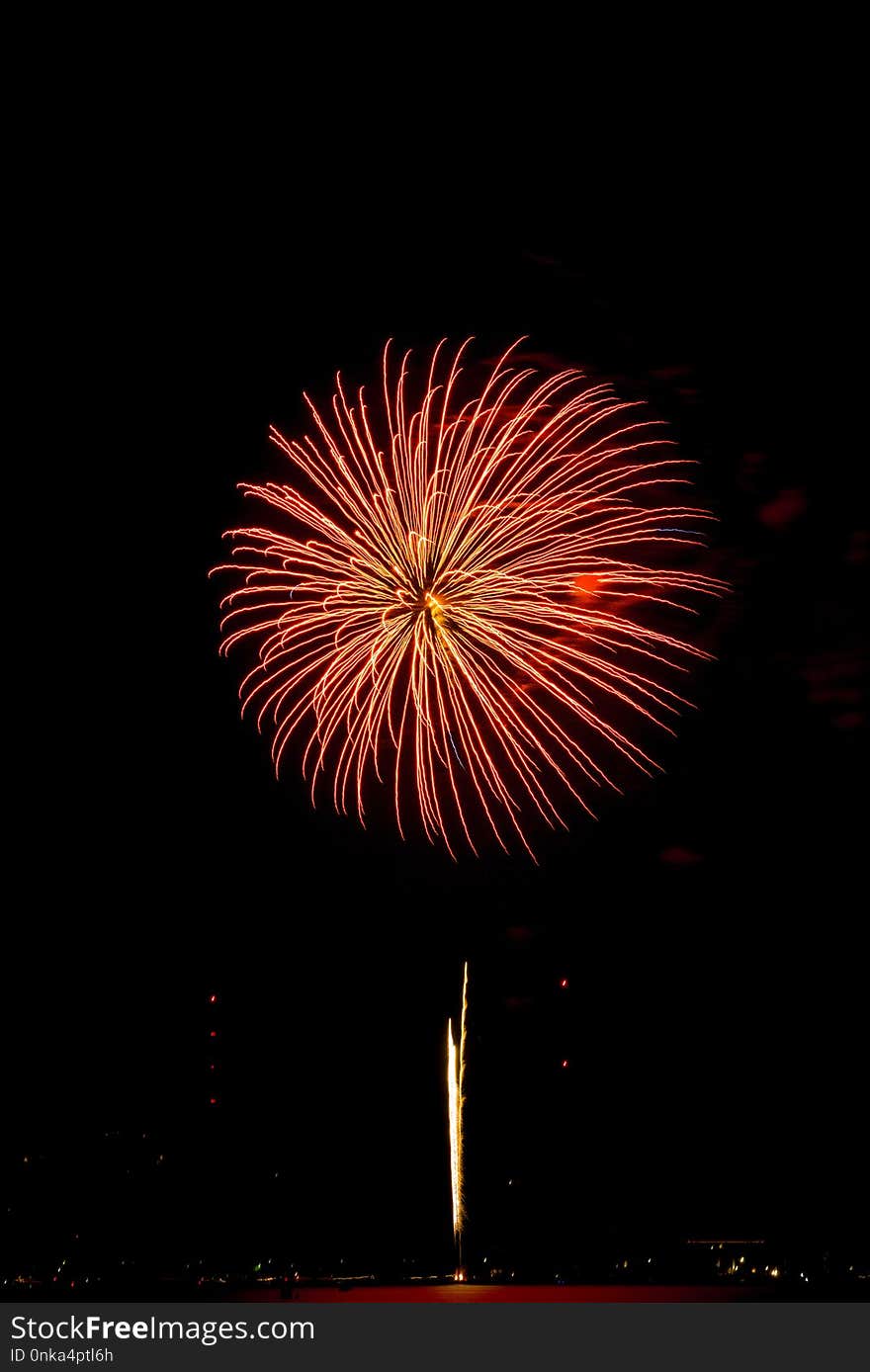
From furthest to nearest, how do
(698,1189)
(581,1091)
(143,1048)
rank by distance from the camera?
(143,1048)
(581,1091)
(698,1189)

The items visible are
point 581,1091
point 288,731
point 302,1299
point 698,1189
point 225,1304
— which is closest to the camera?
point 225,1304

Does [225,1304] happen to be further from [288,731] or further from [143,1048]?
[143,1048]

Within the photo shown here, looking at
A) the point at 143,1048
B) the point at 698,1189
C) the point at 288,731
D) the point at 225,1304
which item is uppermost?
the point at 288,731

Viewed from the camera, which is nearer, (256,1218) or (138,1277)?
(138,1277)

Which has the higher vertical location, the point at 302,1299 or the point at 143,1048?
the point at 143,1048

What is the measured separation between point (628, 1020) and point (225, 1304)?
15.0 ft

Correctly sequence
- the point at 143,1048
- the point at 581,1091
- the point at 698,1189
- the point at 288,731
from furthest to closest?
the point at 143,1048 < the point at 581,1091 < the point at 698,1189 < the point at 288,731

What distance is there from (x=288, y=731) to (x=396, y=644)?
1.13m

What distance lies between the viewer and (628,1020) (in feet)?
39.3

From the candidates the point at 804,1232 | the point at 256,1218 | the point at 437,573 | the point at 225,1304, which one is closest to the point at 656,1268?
the point at 804,1232

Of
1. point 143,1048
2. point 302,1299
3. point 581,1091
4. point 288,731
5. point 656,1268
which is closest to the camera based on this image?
point 302,1299

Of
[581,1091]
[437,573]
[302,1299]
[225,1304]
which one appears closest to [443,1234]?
[581,1091]

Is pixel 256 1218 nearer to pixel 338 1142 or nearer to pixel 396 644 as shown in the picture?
pixel 338 1142

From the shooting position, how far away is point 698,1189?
36.5ft
